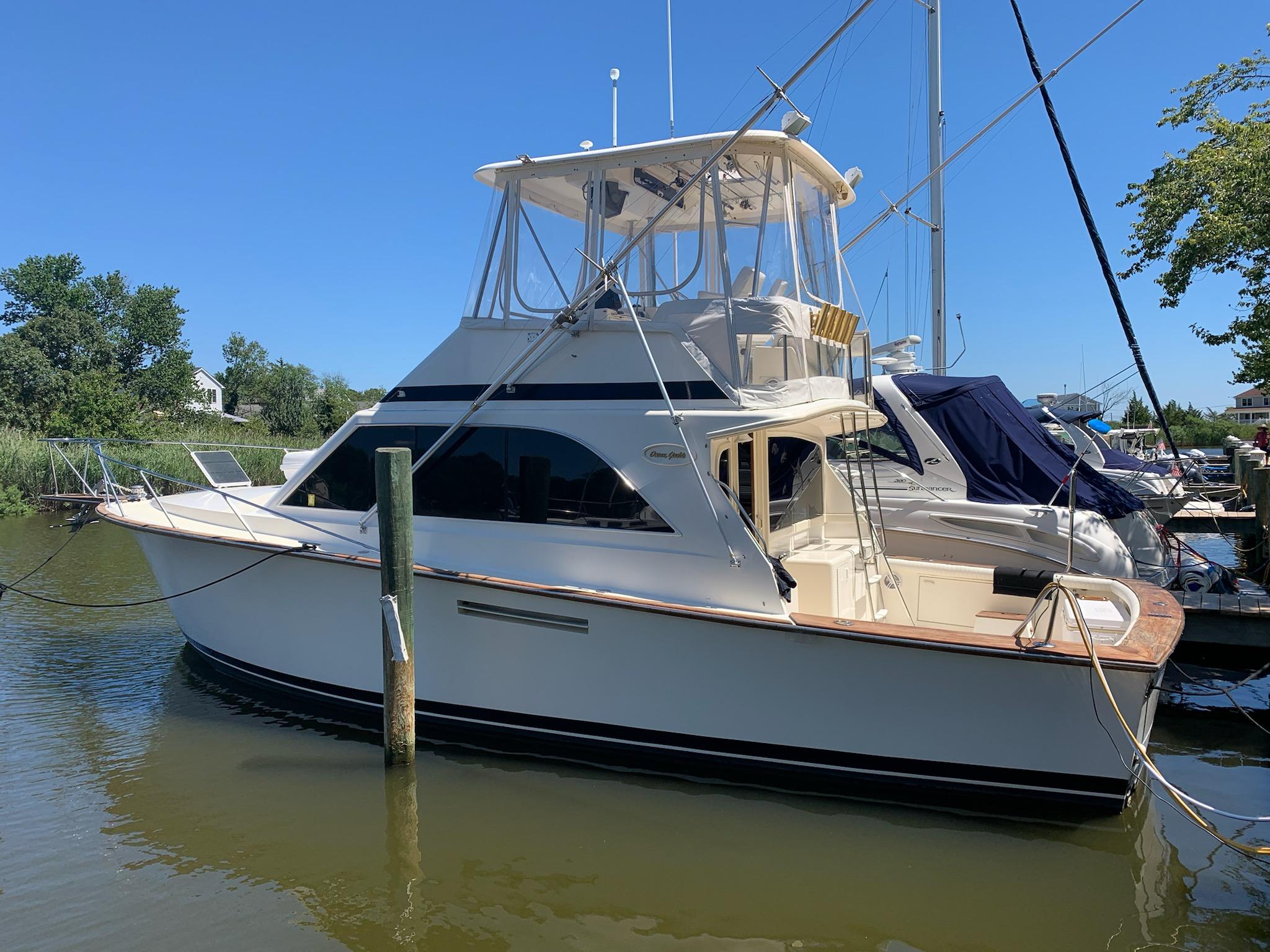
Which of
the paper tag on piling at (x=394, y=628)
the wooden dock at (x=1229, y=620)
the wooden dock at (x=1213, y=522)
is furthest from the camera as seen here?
the wooden dock at (x=1213, y=522)

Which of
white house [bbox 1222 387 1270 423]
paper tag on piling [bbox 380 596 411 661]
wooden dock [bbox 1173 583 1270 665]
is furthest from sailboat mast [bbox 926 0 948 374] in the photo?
white house [bbox 1222 387 1270 423]

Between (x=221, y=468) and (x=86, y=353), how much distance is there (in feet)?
127

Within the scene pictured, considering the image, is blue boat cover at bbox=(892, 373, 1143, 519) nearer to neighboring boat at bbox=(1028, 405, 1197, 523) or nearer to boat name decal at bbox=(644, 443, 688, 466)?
neighboring boat at bbox=(1028, 405, 1197, 523)

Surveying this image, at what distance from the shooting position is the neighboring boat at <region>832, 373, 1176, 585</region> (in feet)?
26.7

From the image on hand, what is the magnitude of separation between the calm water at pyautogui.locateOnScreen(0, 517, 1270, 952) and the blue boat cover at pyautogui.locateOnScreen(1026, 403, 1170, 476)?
29.5ft

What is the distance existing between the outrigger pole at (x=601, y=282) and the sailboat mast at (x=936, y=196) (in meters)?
9.71

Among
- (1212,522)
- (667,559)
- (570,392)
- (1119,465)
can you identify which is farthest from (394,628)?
(1119,465)

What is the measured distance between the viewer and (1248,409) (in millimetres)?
73125

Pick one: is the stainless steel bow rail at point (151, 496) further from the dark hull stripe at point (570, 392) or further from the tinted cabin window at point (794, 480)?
the tinted cabin window at point (794, 480)

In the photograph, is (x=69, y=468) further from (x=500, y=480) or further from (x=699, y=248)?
(x=699, y=248)

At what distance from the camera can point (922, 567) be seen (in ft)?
21.3

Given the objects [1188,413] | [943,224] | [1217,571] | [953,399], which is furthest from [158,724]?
[1188,413]

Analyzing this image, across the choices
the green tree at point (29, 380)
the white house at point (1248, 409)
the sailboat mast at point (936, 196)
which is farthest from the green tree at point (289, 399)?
the white house at point (1248, 409)

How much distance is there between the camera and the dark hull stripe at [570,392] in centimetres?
525
